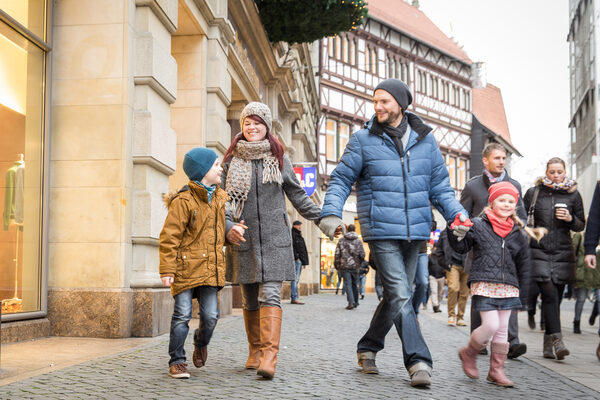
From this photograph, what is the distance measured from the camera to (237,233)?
5145mm

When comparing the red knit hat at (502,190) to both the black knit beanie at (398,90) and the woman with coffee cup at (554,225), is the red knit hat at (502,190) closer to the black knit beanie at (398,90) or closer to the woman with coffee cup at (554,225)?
the black knit beanie at (398,90)

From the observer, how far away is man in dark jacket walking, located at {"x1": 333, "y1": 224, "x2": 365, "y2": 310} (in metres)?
15.5

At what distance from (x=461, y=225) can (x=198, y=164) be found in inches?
69.9

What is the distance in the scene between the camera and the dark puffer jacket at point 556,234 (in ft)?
23.8

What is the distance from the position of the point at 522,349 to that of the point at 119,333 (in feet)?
12.0

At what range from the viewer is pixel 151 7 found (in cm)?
820

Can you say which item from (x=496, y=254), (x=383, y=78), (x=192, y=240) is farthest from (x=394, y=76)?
(x=192, y=240)

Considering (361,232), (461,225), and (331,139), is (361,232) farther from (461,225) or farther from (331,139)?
(331,139)

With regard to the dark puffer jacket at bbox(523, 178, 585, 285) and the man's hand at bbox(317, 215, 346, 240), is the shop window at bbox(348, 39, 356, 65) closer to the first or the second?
the dark puffer jacket at bbox(523, 178, 585, 285)

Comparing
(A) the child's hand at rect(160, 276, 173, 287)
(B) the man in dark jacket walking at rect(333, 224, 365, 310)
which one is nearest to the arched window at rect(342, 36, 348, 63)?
(B) the man in dark jacket walking at rect(333, 224, 365, 310)

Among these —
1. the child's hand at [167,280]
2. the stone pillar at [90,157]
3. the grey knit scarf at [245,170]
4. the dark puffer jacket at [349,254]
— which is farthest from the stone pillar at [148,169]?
the dark puffer jacket at [349,254]

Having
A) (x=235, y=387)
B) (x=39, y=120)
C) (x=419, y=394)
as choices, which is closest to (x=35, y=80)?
(x=39, y=120)

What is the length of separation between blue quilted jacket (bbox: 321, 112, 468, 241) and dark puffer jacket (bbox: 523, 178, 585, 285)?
2.33m

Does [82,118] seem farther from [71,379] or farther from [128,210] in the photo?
[71,379]
